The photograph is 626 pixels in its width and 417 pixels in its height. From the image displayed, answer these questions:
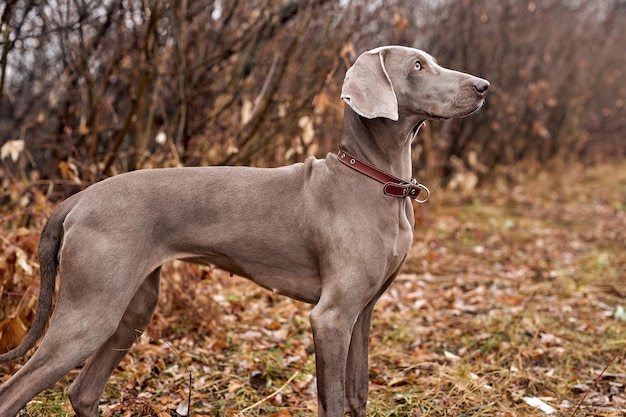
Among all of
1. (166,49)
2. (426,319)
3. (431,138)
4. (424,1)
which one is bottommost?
(426,319)

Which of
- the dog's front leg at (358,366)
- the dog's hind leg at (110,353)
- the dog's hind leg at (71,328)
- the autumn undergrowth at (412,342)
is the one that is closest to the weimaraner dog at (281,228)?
the dog's hind leg at (71,328)

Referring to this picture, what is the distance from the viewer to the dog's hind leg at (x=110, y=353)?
2904 mm

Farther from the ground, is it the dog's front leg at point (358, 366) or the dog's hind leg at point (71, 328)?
the dog's hind leg at point (71, 328)

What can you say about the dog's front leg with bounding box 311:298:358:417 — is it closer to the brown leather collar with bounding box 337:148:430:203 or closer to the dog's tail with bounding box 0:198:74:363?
the brown leather collar with bounding box 337:148:430:203

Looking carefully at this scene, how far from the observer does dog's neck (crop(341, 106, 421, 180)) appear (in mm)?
2705

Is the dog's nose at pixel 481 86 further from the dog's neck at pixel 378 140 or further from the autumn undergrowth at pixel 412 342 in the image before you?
the autumn undergrowth at pixel 412 342

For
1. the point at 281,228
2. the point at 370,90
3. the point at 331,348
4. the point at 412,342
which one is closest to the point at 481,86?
the point at 370,90

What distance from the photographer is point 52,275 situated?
8.61 feet

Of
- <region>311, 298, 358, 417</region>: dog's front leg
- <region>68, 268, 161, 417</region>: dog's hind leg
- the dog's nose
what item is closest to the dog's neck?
the dog's nose

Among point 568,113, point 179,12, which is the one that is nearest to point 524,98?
point 568,113

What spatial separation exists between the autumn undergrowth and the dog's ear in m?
1.33

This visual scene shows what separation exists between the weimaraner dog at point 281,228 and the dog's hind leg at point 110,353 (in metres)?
0.30

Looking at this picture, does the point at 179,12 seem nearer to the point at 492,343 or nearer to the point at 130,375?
the point at 130,375

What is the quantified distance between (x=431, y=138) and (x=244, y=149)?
180 inches
